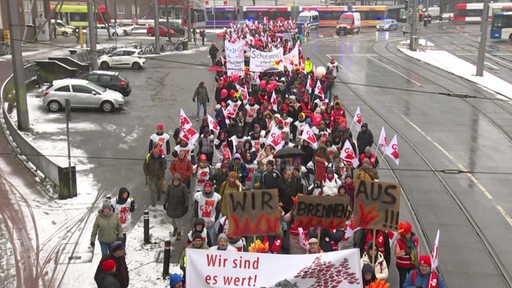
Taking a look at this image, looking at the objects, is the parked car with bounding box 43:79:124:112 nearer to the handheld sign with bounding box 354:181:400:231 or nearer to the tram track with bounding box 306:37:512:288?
the tram track with bounding box 306:37:512:288

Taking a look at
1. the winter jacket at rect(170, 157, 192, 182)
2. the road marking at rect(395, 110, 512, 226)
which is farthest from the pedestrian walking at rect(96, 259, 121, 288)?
the road marking at rect(395, 110, 512, 226)

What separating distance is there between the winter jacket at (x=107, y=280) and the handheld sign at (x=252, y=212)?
1.68 metres

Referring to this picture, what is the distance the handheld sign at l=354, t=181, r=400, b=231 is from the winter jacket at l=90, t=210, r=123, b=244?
3.81 metres

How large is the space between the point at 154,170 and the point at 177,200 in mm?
2208

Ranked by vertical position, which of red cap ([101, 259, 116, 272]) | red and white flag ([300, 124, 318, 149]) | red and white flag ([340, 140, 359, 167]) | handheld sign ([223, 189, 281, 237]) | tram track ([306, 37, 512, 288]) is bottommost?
tram track ([306, 37, 512, 288])

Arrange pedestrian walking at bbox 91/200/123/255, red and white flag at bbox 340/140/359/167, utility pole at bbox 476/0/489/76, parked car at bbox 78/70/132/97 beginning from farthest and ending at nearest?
utility pole at bbox 476/0/489/76 → parked car at bbox 78/70/132/97 → red and white flag at bbox 340/140/359/167 → pedestrian walking at bbox 91/200/123/255

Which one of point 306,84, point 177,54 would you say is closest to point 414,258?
point 306,84

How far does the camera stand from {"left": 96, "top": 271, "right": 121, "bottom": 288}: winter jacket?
7695 mm

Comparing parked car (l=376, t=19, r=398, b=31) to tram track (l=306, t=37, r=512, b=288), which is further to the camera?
parked car (l=376, t=19, r=398, b=31)

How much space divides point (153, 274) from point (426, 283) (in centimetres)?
449

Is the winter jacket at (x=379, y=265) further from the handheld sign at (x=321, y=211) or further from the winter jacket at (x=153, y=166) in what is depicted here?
the winter jacket at (x=153, y=166)

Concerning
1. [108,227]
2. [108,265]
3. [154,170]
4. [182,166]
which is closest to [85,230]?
[154,170]

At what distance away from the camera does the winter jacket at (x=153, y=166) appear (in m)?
13.3

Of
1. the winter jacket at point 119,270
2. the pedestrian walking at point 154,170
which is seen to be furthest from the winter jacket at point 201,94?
the winter jacket at point 119,270
